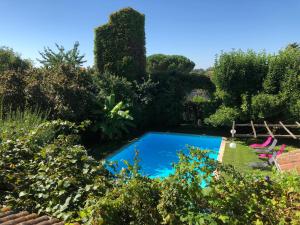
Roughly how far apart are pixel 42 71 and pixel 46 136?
26.1 feet

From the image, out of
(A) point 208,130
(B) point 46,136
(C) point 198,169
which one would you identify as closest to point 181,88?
(A) point 208,130

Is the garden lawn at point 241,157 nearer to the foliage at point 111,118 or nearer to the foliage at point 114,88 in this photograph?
the foliage at point 111,118

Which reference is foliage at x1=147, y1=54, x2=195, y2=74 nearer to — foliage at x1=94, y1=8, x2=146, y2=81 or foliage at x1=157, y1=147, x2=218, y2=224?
foliage at x1=94, y1=8, x2=146, y2=81

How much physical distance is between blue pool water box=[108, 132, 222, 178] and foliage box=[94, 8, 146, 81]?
5.06 meters

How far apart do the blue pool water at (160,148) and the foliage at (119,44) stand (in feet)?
16.6

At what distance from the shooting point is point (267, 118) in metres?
16.7

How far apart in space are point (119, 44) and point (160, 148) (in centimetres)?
821

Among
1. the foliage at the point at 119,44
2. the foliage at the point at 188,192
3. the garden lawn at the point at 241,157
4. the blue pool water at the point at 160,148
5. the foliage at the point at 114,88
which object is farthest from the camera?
the foliage at the point at 119,44

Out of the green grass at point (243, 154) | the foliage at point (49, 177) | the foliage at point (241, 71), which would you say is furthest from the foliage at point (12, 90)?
the foliage at point (241, 71)

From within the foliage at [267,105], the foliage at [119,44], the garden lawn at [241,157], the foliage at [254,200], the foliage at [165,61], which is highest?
the foliage at [165,61]

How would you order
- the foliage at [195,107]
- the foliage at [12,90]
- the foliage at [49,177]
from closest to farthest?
the foliage at [49,177], the foliage at [12,90], the foliage at [195,107]

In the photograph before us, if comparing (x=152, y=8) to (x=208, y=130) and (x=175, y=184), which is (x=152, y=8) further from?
(x=175, y=184)

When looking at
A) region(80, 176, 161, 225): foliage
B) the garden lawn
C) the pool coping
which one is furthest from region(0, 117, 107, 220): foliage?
the pool coping

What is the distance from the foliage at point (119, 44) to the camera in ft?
63.8
